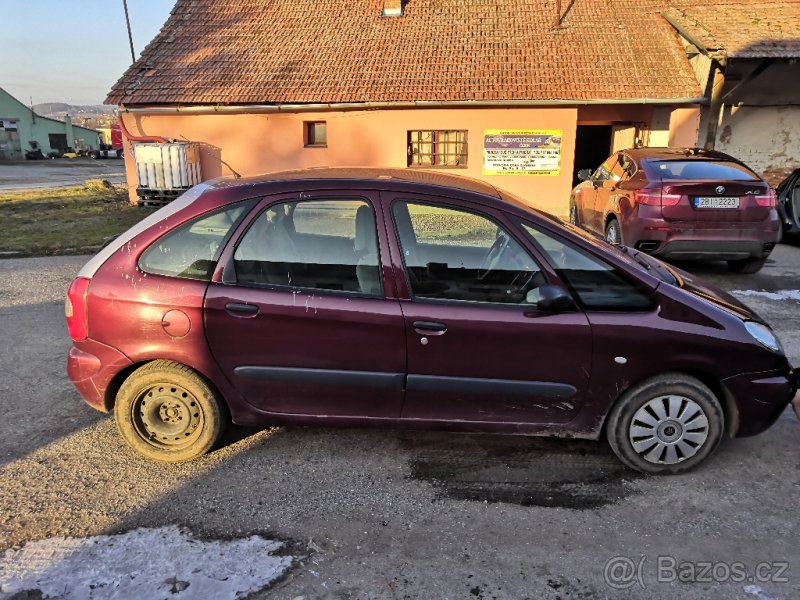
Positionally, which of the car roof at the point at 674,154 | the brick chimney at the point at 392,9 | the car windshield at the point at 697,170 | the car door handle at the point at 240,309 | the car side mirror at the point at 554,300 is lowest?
the car door handle at the point at 240,309

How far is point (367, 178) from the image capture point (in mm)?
3201

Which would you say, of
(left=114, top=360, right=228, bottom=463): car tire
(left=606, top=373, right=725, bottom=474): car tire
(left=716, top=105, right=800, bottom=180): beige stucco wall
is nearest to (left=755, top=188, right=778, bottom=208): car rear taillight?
(left=606, top=373, right=725, bottom=474): car tire

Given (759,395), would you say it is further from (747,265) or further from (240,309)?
(747,265)

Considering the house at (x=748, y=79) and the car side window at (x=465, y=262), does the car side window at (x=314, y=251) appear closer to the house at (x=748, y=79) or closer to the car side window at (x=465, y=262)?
the car side window at (x=465, y=262)

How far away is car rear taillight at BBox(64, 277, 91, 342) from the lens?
3.13 meters

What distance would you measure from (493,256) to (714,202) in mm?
4946

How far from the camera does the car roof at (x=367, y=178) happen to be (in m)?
3.19

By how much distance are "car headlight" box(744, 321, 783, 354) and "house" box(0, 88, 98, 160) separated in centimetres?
5837

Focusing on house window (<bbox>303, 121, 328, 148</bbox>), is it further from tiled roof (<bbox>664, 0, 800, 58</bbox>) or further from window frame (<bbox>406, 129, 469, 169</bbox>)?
tiled roof (<bbox>664, 0, 800, 58</bbox>)

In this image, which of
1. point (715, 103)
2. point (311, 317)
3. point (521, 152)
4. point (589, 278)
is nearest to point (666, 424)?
point (589, 278)

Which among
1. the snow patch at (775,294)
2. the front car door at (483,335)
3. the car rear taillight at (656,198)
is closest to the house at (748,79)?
the car rear taillight at (656,198)

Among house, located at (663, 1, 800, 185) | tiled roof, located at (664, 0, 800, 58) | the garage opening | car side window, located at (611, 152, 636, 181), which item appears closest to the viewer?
car side window, located at (611, 152, 636, 181)

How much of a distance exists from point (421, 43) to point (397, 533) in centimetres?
1407

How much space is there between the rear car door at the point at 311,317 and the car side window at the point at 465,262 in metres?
0.16
